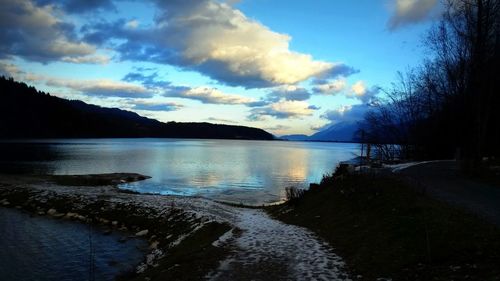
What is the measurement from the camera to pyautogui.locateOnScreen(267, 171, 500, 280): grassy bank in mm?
9695

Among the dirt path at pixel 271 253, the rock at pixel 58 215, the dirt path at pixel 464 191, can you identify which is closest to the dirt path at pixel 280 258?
the dirt path at pixel 271 253

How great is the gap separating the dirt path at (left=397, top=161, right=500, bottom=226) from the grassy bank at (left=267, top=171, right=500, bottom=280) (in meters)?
0.89

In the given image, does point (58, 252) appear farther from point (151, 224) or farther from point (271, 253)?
point (271, 253)

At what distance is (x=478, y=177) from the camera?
81.4 ft

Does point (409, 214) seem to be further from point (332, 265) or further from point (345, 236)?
point (332, 265)

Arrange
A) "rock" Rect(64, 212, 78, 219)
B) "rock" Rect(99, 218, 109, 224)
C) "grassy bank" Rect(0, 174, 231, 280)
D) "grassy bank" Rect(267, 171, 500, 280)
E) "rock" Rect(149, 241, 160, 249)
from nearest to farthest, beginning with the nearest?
1. "grassy bank" Rect(267, 171, 500, 280)
2. "grassy bank" Rect(0, 174, 231, 280)
3. "rock" Rect(149, 241, 160, 249)
4. "rock" Rect(99, 218, 109, 224)
5. "rock" Rect(64, 212, 78, 219)

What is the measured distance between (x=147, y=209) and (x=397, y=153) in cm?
4446

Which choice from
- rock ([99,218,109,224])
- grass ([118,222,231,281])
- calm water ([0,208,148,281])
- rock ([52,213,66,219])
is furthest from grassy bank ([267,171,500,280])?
rock ([52,213,66,219])

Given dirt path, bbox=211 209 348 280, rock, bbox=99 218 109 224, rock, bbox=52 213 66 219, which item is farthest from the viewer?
rock, bbox=52 213 66 219

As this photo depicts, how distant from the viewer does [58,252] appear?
64.1ft

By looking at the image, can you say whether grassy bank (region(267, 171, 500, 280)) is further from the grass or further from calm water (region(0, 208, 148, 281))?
calm water (region(0, 208, 148, 281))

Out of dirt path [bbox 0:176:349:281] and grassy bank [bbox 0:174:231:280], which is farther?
grassy bank [bbox 0:174:231:280]

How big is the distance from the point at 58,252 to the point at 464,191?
62.9 feet

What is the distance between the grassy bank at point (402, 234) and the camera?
970 cm
